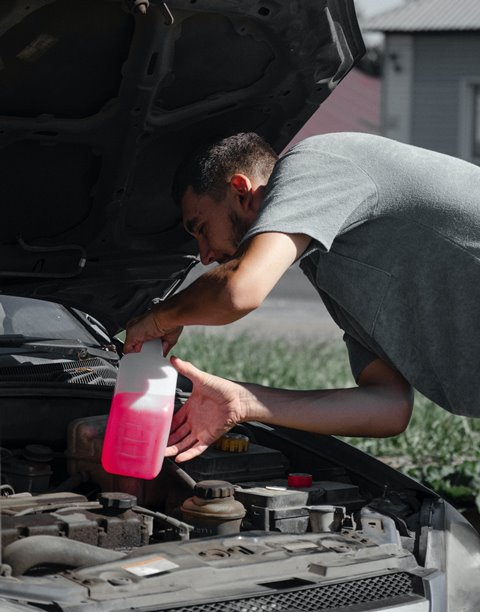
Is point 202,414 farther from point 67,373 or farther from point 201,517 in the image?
point 67,373

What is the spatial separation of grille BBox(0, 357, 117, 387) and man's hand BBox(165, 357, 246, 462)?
0.50 meters

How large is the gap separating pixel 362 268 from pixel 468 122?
22099 mm

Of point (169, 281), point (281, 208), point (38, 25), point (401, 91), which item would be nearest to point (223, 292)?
point (281, 208)

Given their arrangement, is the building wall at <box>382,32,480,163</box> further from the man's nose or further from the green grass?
the man's nose

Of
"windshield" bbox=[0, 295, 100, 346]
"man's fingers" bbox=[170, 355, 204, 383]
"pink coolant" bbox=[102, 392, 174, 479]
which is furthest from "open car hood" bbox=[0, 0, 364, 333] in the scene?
"pink coolant" bbox=[102, 392, 174, 479]

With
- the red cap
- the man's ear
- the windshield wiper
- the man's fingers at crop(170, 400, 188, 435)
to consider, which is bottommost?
the red cap

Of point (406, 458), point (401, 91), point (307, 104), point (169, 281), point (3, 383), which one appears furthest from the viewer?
point (401, 91)

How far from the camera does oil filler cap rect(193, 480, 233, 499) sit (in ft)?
10.4

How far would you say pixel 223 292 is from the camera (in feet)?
10.3

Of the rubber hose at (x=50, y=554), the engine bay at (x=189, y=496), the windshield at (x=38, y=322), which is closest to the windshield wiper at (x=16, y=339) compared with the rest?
A: the windshield at (x=38, y=322)

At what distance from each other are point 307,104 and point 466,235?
908 mm

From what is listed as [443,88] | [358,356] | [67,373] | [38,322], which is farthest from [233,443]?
[443,88]

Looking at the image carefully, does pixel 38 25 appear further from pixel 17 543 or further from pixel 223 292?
pixel 17 543

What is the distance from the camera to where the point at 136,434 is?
331 cm
